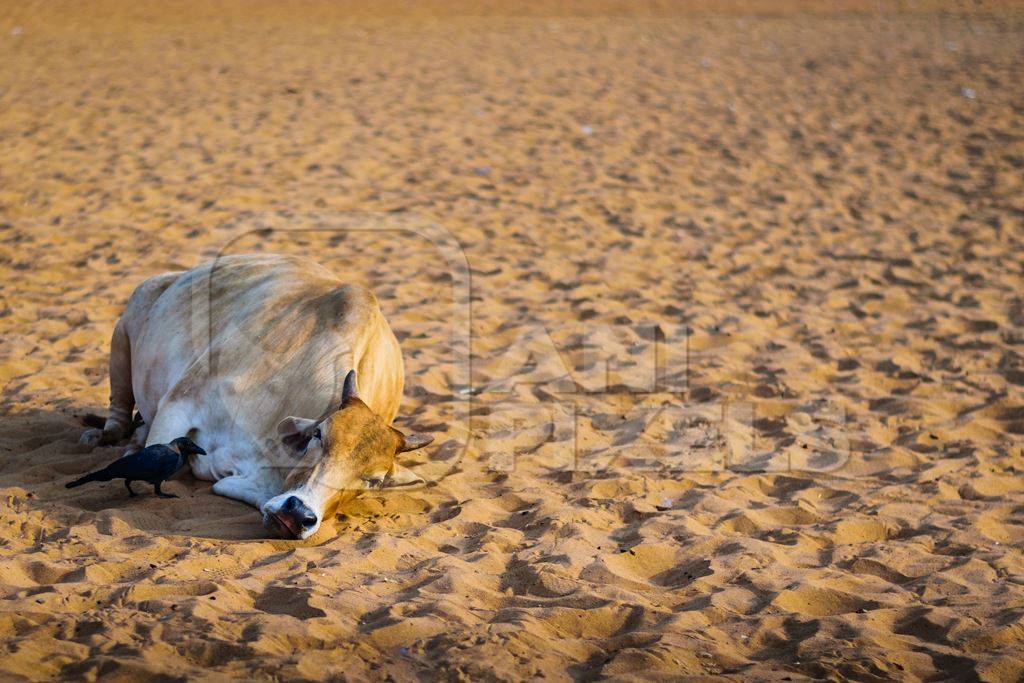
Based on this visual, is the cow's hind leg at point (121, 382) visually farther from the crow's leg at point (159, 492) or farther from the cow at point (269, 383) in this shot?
the crow's leg at point (159, 492)

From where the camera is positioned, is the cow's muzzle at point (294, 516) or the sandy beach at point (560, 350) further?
the cow's muzzle at point (294, 516)

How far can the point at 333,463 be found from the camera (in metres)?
4.05

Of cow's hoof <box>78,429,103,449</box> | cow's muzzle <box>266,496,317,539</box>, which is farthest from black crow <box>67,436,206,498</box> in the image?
cow's hoof <box>78,429,103,449</box>

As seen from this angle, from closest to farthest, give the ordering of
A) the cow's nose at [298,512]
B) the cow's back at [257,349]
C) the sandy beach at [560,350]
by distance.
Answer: the sandy beach at [560,350], the cow's nose at [298,512], the cow's back at [257,349]

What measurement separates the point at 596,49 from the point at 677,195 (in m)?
7.43

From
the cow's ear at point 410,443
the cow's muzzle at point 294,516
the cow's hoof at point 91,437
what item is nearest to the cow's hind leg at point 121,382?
the cow's hoof at point 91,437

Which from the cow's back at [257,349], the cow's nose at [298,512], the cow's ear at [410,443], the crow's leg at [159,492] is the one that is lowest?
the crow's leg at [159,492]

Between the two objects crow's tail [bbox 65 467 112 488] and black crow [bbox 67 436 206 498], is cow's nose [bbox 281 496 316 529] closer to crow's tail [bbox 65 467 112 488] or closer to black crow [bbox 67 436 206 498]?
black crow [bbox 67 436 206 498]

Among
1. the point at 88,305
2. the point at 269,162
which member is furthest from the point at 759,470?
the point at 269,162

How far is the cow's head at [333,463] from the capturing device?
398 centimetres

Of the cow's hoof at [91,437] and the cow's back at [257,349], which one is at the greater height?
the cow's back at [257,349]

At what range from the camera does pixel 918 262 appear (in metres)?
8.92

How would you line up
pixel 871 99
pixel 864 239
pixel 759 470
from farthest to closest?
1. pixel 871 99
2. pixel 864 239
3. pixel 759 470

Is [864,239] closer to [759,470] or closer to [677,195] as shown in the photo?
[677,195]
